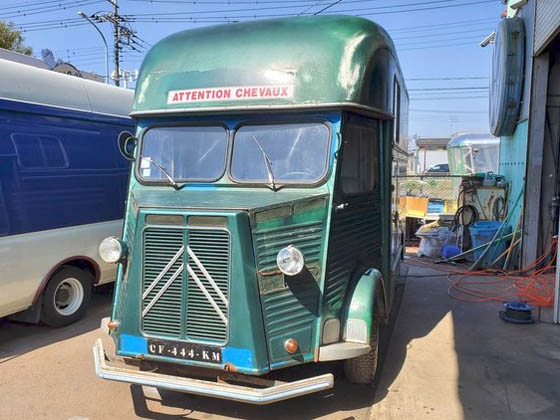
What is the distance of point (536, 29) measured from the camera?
800cm

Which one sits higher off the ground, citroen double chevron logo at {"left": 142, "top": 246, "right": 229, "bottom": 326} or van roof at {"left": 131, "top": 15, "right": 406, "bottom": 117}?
van roof at {"left": 131, "top": 15, "right": 406, "bottom": 117}

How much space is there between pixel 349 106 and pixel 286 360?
80.3 inches

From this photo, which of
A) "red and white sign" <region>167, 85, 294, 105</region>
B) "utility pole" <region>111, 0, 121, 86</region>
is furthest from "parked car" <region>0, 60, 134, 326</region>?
"utility pole" <region>111, 0, 121, 86</region>

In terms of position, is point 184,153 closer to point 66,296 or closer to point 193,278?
point 193,278

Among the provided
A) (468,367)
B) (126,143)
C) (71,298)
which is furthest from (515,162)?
(71,298)

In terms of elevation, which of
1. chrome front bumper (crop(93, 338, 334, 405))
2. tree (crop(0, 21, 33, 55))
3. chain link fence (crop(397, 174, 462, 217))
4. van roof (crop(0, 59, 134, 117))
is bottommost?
chrome front bumper (crop(93, 338, 334, 405))

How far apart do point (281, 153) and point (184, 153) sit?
0.90 m

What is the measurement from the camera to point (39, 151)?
5492 millimetres

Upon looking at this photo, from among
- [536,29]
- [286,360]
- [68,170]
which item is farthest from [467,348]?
[536,29]

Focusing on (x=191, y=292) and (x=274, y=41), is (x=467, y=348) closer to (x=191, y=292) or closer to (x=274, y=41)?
(x=191, y=292)

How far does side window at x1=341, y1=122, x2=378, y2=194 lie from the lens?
383 cm

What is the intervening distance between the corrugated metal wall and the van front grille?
637 cm

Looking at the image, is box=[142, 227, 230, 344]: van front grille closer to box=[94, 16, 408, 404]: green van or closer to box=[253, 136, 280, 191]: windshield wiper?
box=[94, 16, 408, 404]: green van

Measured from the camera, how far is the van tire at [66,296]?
5699 mm
